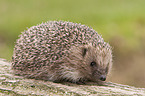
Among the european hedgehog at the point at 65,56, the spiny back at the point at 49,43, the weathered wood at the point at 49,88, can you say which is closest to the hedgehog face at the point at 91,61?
the european hedgehog at the point at 65,56

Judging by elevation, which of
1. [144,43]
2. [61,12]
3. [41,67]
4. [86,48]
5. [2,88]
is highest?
[61,12]

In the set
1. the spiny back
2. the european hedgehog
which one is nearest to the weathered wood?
the european hedgehog

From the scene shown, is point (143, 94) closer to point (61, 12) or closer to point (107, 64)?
point (107, 64)

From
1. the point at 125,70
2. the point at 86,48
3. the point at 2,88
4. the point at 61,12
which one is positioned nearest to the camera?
the point at 2,88

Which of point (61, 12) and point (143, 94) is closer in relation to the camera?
point (143, 94)

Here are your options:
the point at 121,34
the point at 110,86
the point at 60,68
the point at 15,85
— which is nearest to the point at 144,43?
the point at 121,34

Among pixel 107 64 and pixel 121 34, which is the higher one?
pixel 121 34
